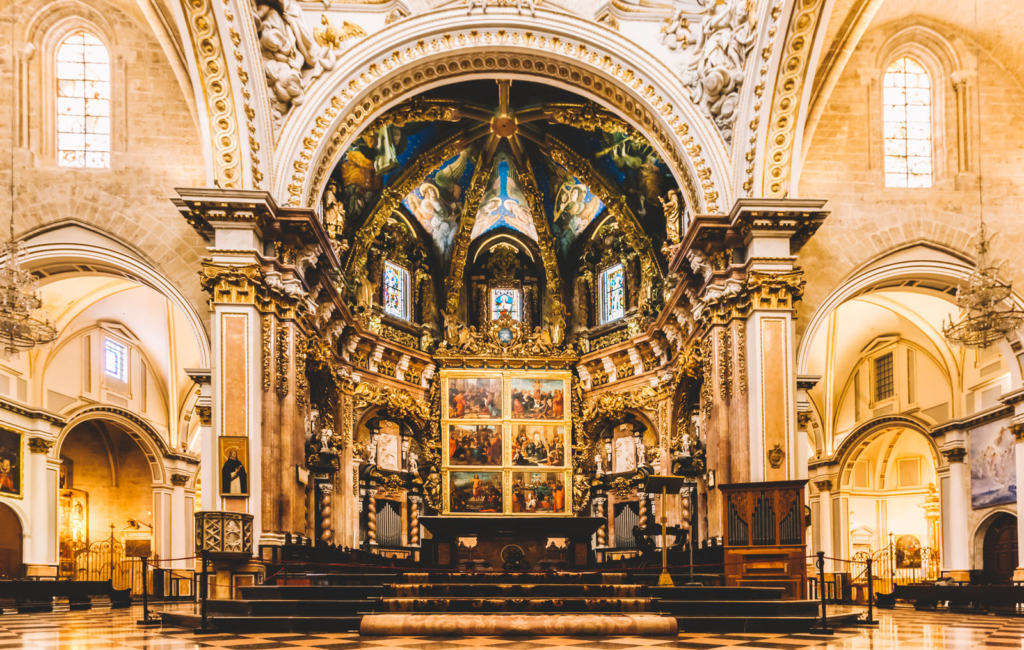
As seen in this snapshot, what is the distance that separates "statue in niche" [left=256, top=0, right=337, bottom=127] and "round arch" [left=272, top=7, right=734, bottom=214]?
22 cm

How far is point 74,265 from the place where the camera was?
18.6 m

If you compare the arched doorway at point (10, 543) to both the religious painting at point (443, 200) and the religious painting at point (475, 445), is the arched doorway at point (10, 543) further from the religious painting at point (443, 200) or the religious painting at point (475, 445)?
the religious painting at point (443, 200)

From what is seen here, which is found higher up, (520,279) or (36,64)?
(36,64)

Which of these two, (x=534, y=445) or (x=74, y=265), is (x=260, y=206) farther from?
(x=534, y=445)

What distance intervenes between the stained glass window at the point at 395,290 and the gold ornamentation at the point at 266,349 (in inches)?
363

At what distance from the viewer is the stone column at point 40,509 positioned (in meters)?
22.5

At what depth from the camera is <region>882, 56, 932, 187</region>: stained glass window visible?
1884 centimetres

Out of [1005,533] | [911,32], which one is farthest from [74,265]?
[1005,533]

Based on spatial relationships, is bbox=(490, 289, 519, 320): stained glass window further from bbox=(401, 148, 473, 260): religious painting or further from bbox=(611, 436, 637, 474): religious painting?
bbox=(611, 436, 637, 474): religious painting

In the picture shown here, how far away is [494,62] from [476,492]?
1147cm

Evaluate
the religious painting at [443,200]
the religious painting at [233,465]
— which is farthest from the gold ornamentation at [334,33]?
the religious painting at [443,200]

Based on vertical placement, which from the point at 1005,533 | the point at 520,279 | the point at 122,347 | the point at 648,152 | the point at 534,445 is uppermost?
the point at 648,152

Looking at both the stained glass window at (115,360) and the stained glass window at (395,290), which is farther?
the stained glass window at (395,290)

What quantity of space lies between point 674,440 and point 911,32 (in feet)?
31.7
